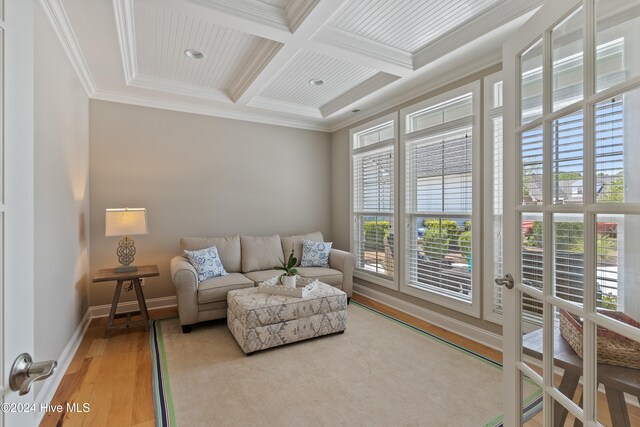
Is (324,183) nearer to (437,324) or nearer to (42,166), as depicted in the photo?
→ (437,324)

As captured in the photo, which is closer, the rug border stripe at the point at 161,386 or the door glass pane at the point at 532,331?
the door glass pane at the point at 532,331

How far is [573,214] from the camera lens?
1014 mm

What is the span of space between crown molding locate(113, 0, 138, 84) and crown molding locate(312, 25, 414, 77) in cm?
137

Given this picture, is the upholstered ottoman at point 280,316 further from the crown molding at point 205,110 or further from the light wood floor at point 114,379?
the crown molding at point 205,110

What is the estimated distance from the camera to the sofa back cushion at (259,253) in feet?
13.0

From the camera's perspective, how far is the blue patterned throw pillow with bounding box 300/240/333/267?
13.7 feet

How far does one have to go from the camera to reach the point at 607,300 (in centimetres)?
87

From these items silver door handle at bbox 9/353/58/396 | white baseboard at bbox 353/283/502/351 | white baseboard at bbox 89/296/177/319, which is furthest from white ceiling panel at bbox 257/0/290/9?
white baseboard at bbox 89/296/177/319

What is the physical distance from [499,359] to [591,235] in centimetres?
208

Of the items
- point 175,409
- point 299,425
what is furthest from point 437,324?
point 175,409

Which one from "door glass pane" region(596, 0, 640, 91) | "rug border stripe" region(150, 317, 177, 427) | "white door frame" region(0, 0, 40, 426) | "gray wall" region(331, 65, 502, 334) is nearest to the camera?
"white door frame" region(0, 0, 40, 426)

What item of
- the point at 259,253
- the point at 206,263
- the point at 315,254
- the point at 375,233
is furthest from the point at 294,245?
the point at 206,263

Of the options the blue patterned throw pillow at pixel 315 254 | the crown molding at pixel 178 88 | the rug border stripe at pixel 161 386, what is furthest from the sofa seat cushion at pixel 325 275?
the crown molding at pixel 178 88

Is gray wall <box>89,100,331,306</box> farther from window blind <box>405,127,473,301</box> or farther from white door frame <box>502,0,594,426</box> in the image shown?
white door frame <box>502,0,594,426</box>
